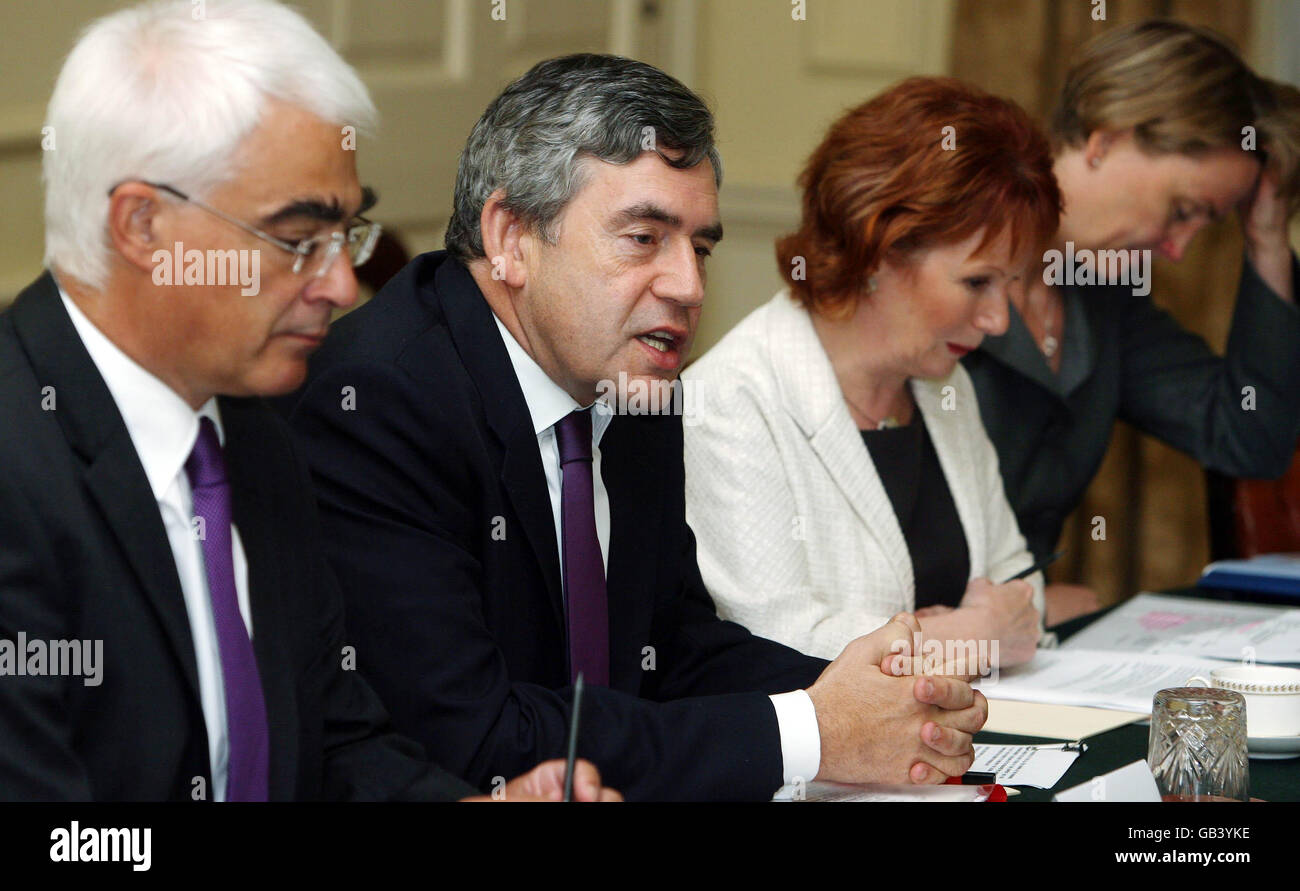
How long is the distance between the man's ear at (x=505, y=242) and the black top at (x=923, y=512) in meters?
0.74

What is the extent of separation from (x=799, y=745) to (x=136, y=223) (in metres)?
0.82

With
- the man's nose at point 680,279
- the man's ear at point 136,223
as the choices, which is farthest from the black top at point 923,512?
the man's ear at point 136,223

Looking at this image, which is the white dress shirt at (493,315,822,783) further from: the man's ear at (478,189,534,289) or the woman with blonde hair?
the woman with blonde hair

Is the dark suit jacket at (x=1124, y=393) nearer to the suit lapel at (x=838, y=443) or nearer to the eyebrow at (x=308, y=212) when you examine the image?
the suit lapel at (x=838, y=443)

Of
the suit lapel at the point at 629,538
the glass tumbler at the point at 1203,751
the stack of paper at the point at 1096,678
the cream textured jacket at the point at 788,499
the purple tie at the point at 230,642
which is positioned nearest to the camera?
the purple tie at the point at 230,642

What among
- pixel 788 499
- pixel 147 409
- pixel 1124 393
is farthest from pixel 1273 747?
pixel 1124 393

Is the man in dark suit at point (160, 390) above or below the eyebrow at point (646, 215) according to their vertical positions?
below

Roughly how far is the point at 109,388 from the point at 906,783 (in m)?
0.87

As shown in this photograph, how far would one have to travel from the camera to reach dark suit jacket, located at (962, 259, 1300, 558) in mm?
2668

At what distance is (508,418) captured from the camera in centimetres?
161

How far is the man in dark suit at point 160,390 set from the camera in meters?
1.11

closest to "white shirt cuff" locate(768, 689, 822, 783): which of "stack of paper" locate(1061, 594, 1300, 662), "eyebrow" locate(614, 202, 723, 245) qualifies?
"eyebrow" locate(614, 202, 723, 245)
